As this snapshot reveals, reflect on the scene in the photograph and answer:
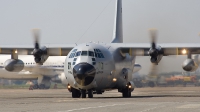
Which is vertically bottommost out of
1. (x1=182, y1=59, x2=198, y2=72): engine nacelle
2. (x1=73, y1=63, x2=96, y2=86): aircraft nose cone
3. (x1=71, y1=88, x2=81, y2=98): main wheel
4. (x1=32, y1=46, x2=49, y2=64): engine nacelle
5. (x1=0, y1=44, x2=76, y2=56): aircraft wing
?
(x1=71, y1=88, x2=81, y2=98): main wheel

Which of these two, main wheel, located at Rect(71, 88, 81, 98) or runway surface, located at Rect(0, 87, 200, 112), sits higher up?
main wheel, located at Rect(71, 88, 81, 98)

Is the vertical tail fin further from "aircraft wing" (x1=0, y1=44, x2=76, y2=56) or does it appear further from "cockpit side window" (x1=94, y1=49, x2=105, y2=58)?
"cockpit side window" (x1=94, y1=49, x2=105, y2=58)

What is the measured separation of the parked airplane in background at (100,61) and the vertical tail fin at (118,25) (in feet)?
12.3

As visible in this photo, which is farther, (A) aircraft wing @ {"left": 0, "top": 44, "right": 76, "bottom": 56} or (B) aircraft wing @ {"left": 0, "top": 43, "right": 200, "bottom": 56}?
(A) aircraft wing @ {"left": 0, "top": 44, "right": 76, "bottom": 56}

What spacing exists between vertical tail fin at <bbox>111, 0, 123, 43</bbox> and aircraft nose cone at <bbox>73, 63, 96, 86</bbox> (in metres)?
11.2

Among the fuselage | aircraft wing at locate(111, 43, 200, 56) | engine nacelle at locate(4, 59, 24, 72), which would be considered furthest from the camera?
engine nacelle at locate(4, 59, 24, 72)

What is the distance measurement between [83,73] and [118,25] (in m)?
14.7

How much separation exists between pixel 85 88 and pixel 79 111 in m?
15.1

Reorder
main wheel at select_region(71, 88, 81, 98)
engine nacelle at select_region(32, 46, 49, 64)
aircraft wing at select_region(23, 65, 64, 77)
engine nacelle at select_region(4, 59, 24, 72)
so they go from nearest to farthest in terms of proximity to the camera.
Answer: main wheel at select_region(71, 88, 81, 98) < engine nacelle at select_region(32, 46, 49, 64) < engine nacelle at select_region(4, 59, 24, 72) < aircraft wing at select_region(23, 65, 64, 77)

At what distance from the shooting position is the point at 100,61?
3825 centimetres

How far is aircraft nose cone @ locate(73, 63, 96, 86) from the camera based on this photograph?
36.2m

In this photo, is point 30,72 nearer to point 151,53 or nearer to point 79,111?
point 151,53

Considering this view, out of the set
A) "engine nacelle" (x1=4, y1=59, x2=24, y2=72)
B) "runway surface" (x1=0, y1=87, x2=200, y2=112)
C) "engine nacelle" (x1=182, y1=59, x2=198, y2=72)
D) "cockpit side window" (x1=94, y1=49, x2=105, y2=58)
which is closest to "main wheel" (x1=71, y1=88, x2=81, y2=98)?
"cockpit side window" (x1=94, y1=49, x2=105, y2=58)

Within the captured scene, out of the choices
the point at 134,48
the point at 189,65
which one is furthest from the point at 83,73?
the point at 189,65
